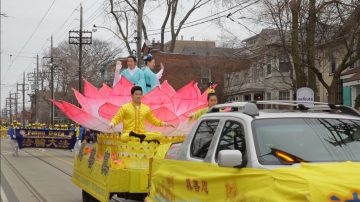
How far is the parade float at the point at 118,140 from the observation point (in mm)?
7879

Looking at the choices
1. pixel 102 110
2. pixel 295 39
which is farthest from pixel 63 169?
pixel 102 110

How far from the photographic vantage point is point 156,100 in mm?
9633

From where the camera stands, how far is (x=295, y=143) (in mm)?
4617

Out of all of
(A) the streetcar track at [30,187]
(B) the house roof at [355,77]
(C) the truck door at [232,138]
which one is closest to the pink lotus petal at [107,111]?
(A) the streetcar track at [30,187]

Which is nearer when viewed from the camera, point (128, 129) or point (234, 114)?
point (234, 114)

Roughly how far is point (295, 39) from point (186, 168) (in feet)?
41.2

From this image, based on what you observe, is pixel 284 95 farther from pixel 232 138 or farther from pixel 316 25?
pixel 232 138

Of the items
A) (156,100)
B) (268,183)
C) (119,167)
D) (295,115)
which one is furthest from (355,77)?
(268,183)

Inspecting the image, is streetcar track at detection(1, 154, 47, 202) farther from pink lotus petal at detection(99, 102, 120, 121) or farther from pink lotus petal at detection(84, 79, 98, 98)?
pink lotus petal at detection(99, 102, 120, 121)

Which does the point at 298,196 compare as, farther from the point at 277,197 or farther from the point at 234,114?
the point at 234,114

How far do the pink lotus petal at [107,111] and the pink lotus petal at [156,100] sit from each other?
604 mm

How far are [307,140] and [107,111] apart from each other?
5151mm

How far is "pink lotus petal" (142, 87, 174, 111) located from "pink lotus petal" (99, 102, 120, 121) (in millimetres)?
604

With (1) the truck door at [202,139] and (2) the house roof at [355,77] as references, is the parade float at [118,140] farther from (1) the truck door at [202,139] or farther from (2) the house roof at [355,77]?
(2) the house roof at [355,77]
